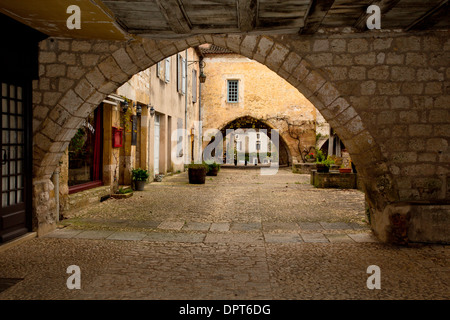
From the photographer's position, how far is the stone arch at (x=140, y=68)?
466cm

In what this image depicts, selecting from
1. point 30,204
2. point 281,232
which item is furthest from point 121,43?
point 281,232

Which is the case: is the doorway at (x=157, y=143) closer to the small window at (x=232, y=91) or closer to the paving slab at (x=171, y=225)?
the paving slab at (x=171, y=225)

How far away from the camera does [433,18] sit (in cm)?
419

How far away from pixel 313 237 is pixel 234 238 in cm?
102

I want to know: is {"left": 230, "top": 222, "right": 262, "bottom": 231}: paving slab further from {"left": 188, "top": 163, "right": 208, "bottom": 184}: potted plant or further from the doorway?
the doorway

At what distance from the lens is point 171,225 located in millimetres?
5691

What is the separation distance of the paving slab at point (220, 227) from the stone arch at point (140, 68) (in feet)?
6.54

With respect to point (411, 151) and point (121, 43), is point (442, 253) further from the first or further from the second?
point (121, 43)

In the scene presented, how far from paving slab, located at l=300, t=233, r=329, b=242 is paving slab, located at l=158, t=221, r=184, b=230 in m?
1.76

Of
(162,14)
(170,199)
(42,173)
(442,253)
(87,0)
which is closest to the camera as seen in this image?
(87,0)

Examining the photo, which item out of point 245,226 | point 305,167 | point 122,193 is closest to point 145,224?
point 245,226

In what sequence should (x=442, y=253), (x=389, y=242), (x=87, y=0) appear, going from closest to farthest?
(x=87, y=0) < (x=442, y=253) < (x=389, y=242)
